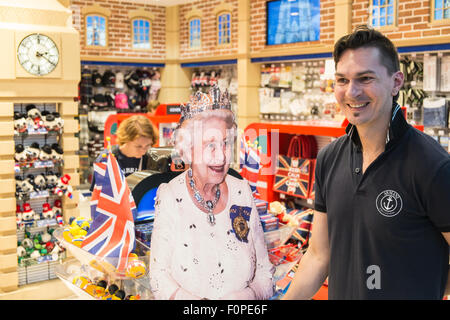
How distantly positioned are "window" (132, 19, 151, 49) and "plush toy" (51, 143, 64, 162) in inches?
240

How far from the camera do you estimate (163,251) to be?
5.65ft

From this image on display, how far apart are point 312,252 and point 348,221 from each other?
279 millimetres

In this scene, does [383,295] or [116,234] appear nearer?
[383,295]

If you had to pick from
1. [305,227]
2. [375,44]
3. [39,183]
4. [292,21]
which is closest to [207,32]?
[292,21]

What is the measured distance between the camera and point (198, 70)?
12.1 m

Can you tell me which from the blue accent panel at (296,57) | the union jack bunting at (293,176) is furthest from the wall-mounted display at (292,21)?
the union jack bunting at (293,176)

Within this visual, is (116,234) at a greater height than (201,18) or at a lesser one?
→ lesser

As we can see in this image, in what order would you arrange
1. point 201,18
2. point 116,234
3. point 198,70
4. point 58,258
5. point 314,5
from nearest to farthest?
point 116,234, point 58,258, point 314,5, point 201,18, point 198,70

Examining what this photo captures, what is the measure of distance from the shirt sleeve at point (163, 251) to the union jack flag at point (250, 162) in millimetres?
551

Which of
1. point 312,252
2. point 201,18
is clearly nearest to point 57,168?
point 312,252

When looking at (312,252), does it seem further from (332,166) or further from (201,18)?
(201,18)

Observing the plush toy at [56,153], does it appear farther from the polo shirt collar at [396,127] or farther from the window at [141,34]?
the window at [141,34]

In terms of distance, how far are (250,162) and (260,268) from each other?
583 millimetres

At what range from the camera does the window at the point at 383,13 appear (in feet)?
23.8
